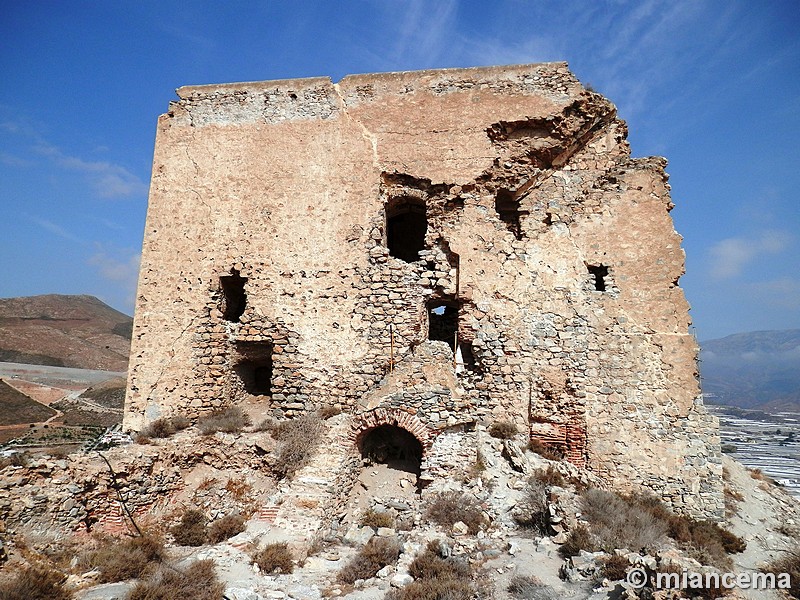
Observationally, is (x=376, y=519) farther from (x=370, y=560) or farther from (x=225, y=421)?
(x=225, y=421)

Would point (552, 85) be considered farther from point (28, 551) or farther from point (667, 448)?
point (28, 551)

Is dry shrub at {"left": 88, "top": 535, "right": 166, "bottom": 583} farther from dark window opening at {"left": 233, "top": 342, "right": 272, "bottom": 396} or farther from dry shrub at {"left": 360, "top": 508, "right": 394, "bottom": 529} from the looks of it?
dark window opening at {"left": 233, "top": 342, "right": 272, "bottom": 396}

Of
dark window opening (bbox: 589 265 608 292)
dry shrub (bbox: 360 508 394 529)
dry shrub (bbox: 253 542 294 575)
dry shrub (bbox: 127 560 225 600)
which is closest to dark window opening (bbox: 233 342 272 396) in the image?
dry shrub (bbox: 360 508 394 529)

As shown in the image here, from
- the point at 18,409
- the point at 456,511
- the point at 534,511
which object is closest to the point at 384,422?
the point at 456,511

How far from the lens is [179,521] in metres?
6.96

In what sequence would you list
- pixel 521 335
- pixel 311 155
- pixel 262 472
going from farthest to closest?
pixel 311 155 → pixel 521 335 → pixel 262 472

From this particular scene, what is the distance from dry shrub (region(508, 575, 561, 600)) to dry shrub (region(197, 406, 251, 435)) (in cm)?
529

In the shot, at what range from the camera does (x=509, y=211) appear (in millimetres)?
9695

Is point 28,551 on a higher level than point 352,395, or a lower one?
lower

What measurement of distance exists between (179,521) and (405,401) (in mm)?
3963

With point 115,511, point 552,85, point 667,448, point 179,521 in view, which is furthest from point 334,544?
point 552,85

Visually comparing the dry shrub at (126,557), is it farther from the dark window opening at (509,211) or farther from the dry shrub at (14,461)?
the dark window opening at (509,211)

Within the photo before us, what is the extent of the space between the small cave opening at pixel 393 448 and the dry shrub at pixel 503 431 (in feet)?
4.37

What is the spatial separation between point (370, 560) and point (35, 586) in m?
3.50
